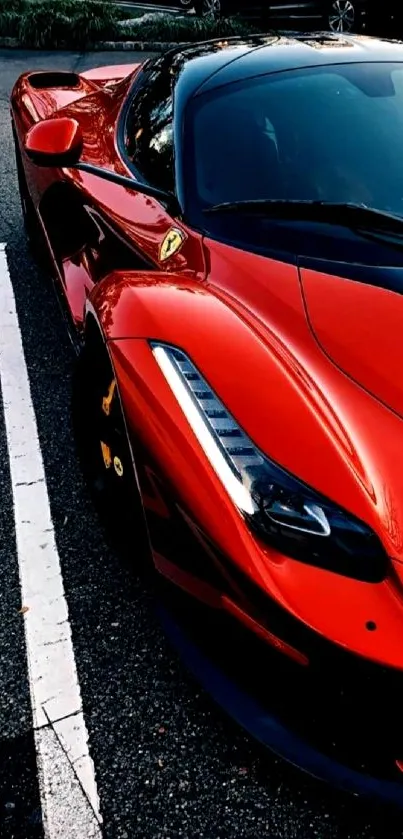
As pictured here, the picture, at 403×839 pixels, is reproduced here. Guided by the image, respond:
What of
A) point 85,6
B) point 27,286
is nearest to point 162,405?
point 27,286

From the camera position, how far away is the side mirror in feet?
8.90

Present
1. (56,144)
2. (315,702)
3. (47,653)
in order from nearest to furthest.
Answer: (315,702), (47,653), (56,144)

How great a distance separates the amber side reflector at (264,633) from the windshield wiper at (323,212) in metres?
1.13

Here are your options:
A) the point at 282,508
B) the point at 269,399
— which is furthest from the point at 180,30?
the point at 282,508

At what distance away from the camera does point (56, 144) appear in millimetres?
2734

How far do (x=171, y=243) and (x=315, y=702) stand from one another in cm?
136

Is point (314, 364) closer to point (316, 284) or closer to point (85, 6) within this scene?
point (316, 284)

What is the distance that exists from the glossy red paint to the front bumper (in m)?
0.05

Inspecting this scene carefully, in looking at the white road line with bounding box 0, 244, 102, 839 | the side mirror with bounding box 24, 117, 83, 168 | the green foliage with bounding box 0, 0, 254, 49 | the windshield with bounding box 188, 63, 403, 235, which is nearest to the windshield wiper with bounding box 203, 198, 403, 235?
the windshield with bounding box 188, 63, 403, 235

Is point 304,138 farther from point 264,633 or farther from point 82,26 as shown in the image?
point 82,26

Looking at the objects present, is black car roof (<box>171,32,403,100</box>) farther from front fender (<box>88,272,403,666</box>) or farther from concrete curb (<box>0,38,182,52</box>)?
concrete curb (<box>0,38,182,52</box>)

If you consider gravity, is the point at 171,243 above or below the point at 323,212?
below

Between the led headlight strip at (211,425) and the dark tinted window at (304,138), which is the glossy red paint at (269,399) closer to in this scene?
the led headlight strip at (211,425)

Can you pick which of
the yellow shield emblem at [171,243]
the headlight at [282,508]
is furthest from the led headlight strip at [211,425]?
the yellow shield emblem at [171,243]
